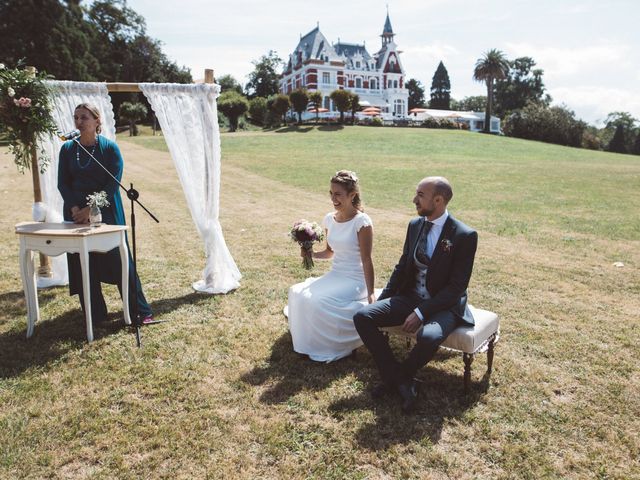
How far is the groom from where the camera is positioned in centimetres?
423

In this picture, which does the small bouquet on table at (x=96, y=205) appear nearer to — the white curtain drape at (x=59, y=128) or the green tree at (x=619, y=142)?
the white curtain drape at (x=59, y=128)

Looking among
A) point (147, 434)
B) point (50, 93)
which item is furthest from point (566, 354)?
point (50, 93)

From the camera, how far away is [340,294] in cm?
507

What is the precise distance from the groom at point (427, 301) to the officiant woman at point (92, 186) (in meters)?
3.18

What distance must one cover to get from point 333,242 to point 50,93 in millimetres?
4293

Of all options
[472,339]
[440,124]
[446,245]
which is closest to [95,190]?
[446,245]

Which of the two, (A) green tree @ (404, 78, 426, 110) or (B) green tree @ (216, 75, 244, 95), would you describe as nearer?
(B) green tree @ (216, 75, 244, 95)

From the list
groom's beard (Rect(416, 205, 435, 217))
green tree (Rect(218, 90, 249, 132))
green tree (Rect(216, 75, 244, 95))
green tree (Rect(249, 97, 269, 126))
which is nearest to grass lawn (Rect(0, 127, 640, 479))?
groom's beard (Rect(416, 205, 435, 217))

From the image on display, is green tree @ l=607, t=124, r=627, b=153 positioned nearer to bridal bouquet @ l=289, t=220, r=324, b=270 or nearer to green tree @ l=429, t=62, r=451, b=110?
green tree @ l=429, t=62, r=451, b=110

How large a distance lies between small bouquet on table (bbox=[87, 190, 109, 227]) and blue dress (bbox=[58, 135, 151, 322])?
26cm

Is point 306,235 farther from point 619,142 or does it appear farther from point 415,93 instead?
point 415,93

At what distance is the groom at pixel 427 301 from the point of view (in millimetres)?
4230

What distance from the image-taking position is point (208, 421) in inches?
157

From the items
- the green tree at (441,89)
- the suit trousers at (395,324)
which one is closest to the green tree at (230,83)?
the green tree at (441,89)
